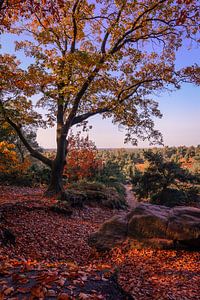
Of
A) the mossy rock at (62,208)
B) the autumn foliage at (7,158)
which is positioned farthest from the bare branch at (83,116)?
the mossy rock at (62,208)

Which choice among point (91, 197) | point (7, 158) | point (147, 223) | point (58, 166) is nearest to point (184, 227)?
point (147, 223)

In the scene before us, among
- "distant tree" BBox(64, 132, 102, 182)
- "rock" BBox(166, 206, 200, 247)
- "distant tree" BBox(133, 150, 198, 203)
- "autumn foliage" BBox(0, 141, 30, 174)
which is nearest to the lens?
"rock" BBox(166, 206, 200, 247)

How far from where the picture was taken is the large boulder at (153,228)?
5.97 metres

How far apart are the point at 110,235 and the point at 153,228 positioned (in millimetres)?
1071

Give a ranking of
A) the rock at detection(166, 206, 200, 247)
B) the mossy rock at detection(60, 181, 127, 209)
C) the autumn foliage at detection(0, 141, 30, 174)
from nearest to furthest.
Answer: the rock at detection(166, 206, 200, 247)
the mossy rock at detection(60, 181, 127, 209)
the autumn foliage at detection(0, 141, 30, 174)

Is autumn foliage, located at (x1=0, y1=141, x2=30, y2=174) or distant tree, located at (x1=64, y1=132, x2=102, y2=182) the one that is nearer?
autumn foliage, located at (x1=0, y1=141, x2=30, y2=174)

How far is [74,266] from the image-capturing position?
373 cm

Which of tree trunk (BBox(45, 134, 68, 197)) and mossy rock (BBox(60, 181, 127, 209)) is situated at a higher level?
tree trunk (BBox(45, 134, 68, 197))

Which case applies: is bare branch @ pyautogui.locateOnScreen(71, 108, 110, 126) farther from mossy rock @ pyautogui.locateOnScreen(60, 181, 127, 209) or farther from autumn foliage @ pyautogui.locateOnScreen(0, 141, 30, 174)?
mossy rock @ pyautogui.locateOnScreen(60, 181, 127, 209)

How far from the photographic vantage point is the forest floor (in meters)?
2.88

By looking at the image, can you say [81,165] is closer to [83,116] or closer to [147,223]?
[83,116]

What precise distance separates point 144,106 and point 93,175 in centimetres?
806

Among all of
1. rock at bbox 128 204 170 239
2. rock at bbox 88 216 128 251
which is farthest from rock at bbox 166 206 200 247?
rock at bbox 88 216 128 251

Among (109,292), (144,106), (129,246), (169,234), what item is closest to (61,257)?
(129,246)
